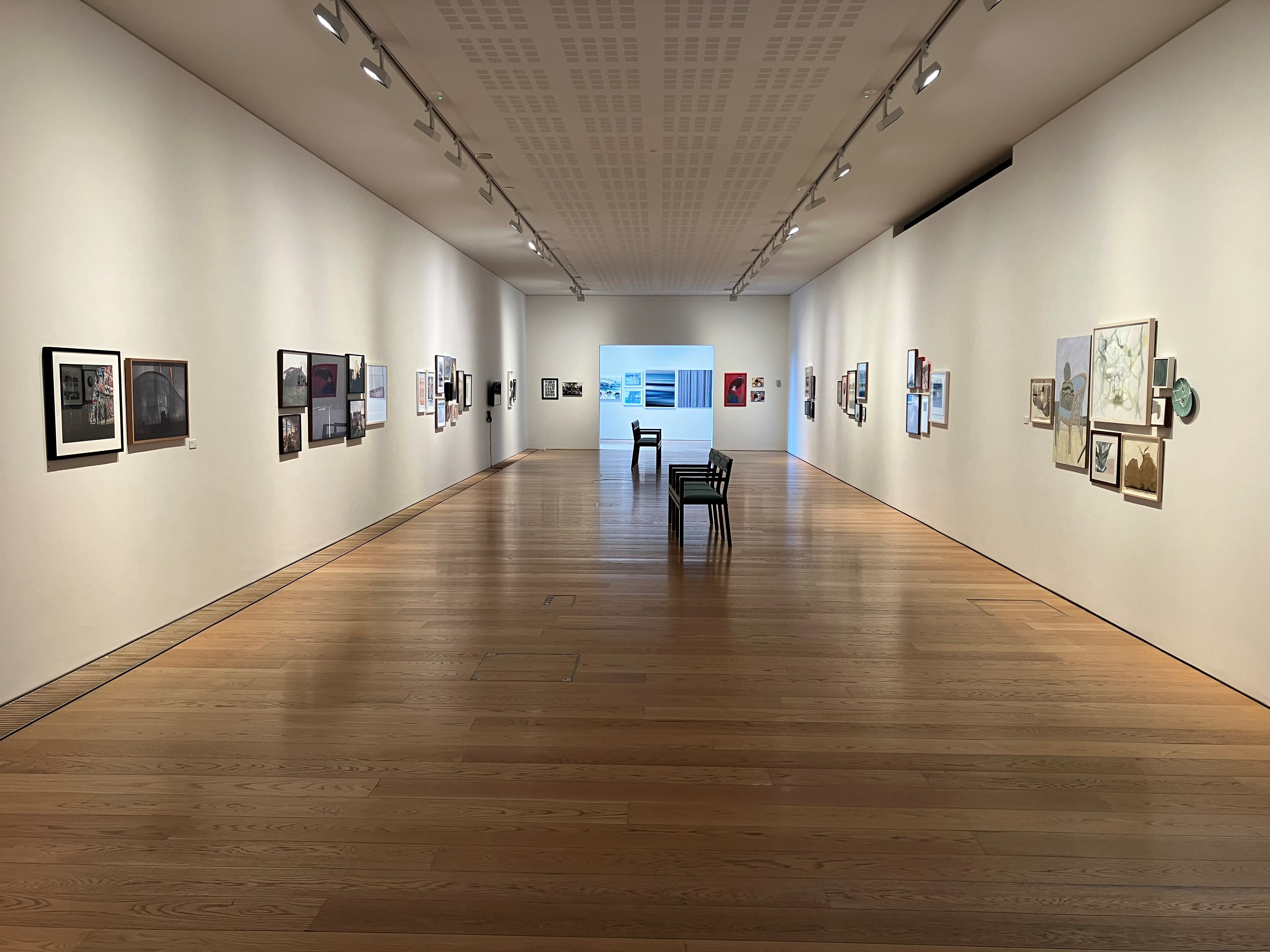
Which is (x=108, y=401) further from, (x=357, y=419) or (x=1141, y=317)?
(x=1141, y=317)

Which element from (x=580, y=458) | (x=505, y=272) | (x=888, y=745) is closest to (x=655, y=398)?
(x=580, y=458)

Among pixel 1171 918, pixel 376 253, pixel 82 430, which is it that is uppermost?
pixel 376 253

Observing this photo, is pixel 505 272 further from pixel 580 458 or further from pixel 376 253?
pixel 376 253

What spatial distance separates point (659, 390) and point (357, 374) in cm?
1498

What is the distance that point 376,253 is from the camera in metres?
9.56

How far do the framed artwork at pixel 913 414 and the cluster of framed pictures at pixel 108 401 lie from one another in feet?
25.6

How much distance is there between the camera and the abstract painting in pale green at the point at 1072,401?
20.0 feet

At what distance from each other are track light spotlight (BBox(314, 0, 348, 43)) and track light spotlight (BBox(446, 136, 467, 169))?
8.06 feet

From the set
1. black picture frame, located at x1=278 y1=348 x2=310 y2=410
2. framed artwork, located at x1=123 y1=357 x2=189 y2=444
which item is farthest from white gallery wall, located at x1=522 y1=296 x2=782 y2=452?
framed artwork, located at x1=123 y1=357 x2=189 y2=444

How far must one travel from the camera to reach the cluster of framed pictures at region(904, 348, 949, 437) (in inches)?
364

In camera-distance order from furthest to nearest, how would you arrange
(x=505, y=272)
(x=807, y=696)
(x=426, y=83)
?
1. (x=505, y=272)
2. (x=426, y=83)
3. (x=807, y=696)

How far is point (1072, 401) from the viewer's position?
6.26 meters

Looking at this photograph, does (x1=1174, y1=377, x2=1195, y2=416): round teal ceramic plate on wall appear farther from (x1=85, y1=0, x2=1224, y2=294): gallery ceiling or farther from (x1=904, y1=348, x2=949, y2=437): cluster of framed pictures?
(x1=904, y1=348, x2=949, y2=437): cluster of framed pictures

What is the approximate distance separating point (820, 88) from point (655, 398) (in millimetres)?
17228
